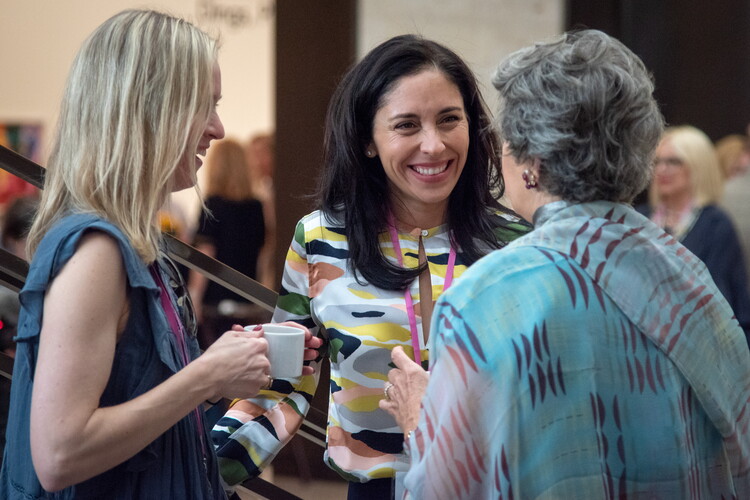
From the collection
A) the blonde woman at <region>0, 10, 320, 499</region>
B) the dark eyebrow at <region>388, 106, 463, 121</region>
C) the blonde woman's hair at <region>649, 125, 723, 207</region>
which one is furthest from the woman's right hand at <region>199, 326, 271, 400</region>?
the blonde woman's hair at <region>649, 125, 723, 207</region>

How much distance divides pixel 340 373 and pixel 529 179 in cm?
75

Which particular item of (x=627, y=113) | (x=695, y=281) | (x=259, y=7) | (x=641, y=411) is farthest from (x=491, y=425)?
(x=259, y=7)

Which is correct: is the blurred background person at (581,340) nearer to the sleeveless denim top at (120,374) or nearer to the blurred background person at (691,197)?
the sleeveless denim top at (120,374)

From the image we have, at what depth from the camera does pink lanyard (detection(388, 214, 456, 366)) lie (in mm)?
2115

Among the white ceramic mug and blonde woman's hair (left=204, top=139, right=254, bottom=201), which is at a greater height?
the white ceramic mug

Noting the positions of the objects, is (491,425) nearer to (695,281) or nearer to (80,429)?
(695,281)

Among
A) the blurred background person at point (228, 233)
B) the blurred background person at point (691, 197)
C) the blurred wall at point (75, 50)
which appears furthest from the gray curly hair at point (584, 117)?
the blurred wall at point (75, 50)

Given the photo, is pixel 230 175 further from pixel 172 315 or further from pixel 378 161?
pixel 172 315

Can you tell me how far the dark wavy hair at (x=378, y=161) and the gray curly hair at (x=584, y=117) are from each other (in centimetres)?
68

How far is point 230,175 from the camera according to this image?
6.45 meters

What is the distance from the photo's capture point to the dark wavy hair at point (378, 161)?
226cm

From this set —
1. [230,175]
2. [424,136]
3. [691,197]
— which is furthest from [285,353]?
[230,175]

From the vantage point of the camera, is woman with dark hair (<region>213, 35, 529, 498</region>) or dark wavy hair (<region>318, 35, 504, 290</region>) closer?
woman with dark hair (<region>213, 35, 529, 498</region>)

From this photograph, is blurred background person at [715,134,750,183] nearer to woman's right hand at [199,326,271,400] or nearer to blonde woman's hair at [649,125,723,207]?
blonde woman's hair at [649,125,723,207]
